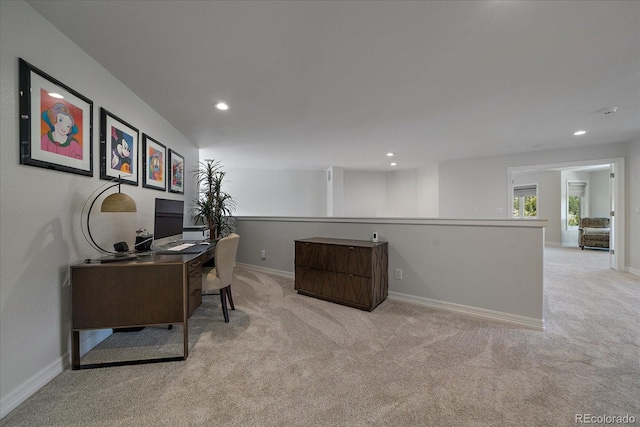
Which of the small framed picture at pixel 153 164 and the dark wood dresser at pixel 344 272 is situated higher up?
the small framed picture at pixel 153 164

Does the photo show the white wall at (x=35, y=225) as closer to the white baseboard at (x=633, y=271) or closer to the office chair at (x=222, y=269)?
the office chair at (x=222, y=269)

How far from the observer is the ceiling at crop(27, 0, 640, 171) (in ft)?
5.06

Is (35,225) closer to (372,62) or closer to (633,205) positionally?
(372,62)

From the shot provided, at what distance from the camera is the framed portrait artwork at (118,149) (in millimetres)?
2115

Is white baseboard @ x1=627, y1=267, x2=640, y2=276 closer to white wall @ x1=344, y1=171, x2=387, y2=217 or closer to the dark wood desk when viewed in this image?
white wall @ x1=344, y1=171, x2=387, y2=217

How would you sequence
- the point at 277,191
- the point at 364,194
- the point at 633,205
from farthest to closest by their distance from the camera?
the point at 364,194 < the point at 277,191 < the point at 633,205

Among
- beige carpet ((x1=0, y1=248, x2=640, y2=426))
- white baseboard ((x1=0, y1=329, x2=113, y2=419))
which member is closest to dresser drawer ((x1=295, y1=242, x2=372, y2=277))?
beige carpet ((x1=0, y1=248, x2=640, y2=426))

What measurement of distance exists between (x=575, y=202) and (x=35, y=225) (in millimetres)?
11656

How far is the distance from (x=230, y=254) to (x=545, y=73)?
332 cm

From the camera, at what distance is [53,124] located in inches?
64.9

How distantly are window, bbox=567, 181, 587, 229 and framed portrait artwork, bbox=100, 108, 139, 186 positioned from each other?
10741 mm

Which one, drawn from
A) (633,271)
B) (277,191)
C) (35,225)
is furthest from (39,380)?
(633,271)

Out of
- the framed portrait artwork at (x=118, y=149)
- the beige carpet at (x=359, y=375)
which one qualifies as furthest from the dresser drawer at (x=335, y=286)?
the framed portrait artwork at (x=118, y=149)

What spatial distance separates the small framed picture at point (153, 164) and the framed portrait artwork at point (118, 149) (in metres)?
0.14
